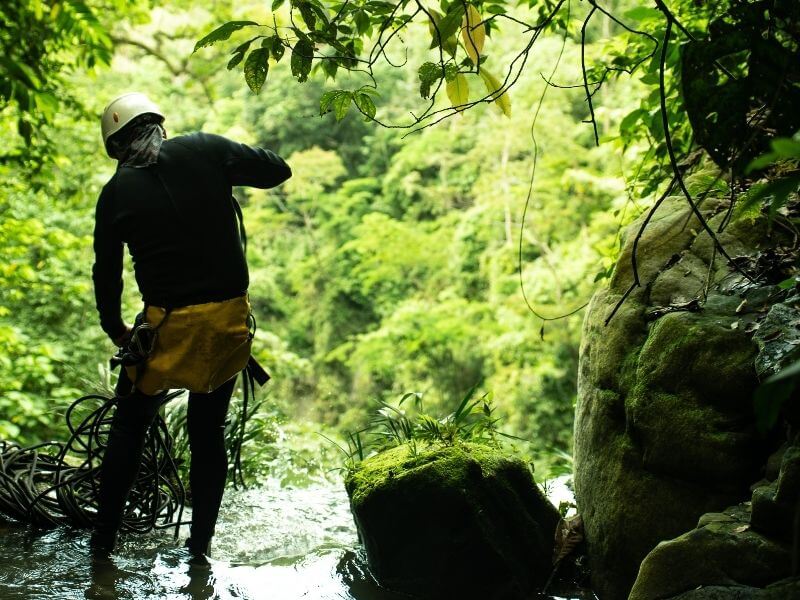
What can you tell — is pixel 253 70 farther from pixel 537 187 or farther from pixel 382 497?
pixel 537 187

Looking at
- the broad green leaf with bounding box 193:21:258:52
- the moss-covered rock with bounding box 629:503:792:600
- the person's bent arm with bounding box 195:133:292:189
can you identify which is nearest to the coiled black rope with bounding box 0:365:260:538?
the person's bent arm with bounding box 195:133:292:189

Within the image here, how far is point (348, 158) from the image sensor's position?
2142 centimetres

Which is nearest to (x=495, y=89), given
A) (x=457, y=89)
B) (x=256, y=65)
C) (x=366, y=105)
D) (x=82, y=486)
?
(x=457, y=89)

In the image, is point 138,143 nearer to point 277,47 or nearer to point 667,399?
point 277,47

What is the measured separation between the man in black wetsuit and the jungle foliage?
289 mm

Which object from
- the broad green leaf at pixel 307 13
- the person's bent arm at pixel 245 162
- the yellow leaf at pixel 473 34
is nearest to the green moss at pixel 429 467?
the person's bent arm at pixel 245 162

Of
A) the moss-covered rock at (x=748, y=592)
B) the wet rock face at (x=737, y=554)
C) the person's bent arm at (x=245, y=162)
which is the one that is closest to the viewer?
the moss-covered rock at (x=748, y=592)

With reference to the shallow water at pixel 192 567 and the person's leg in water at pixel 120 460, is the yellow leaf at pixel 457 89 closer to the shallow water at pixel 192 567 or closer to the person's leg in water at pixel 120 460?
the person's leg in water at pixel 120 460

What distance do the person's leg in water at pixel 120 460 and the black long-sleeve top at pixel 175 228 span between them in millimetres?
281

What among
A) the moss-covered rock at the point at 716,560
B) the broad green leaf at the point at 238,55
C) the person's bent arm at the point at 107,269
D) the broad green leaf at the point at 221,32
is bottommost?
the moss-covered rock at the point at 716,560

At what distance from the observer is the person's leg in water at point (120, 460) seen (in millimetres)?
2629

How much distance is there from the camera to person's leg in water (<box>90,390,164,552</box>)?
8.63ft

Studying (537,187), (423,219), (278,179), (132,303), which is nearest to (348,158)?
(423,219)

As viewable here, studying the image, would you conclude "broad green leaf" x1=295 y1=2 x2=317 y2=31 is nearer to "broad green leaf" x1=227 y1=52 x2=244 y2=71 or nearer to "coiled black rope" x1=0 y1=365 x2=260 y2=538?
"broad green leaf" x1=227 y1=52 x2=244 y2=71
